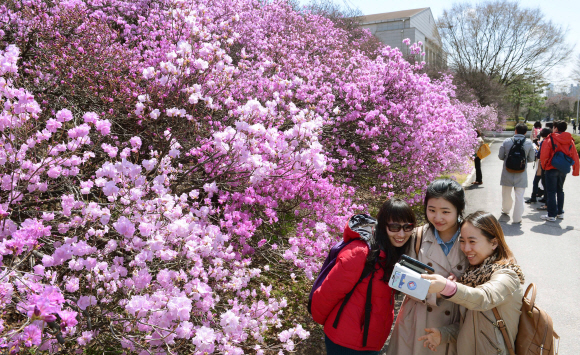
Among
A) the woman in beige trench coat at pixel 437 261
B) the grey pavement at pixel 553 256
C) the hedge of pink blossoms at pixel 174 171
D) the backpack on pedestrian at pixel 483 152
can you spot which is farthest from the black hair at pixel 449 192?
the backpack on pedestrian at pixel 483 152

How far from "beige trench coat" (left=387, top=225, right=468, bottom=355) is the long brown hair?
21cm

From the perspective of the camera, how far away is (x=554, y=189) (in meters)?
7.52

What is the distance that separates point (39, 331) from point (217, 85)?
318 cm

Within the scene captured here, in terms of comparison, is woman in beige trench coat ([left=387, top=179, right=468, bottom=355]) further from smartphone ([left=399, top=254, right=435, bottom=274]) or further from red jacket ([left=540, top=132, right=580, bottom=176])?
red jacket ([left=540, top=132, right=580, bottom=176])

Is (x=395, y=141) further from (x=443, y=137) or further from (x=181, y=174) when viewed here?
(x=181, y=174)

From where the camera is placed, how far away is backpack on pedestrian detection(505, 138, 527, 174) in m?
7.23

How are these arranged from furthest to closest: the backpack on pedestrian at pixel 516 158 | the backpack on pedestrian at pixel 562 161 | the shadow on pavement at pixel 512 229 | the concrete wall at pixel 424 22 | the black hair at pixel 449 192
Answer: the concrete wall at pixel 424 22, the backpack on pedestrian at pixel 562 161, the backpack on pedestrian at pixel 516 158, the shadow on pavement at pixel 512 229, the black hair at pixel 449 192

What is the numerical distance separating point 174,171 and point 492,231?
2.49 meters

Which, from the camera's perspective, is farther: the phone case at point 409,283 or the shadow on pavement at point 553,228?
the shadow on pavement at point 553,228

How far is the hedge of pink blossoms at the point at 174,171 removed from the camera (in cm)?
226

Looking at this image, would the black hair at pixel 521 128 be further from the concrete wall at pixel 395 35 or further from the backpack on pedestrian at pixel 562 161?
the concrete wall at pixel 395 35

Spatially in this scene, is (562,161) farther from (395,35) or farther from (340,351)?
(395,35)

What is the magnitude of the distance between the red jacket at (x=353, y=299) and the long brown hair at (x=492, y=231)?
571 millimetres

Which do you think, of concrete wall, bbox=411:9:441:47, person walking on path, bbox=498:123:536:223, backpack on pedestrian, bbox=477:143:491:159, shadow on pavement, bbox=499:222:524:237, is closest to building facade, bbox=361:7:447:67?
concrete wall, bbox=411:9:441:47
